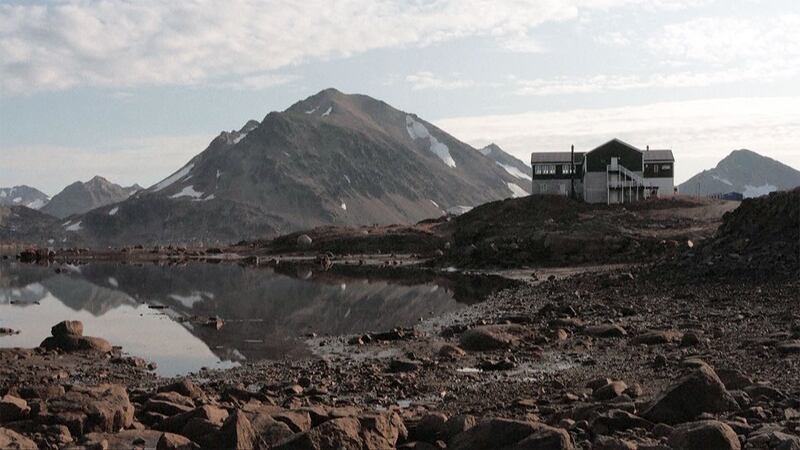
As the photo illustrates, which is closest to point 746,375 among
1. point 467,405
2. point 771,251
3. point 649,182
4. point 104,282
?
point 467,405

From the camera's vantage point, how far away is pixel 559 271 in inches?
2414

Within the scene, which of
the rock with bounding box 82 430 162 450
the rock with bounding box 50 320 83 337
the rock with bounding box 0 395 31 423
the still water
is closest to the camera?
the rock with bounding box 82 430 162 450

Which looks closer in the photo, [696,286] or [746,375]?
[746,375]

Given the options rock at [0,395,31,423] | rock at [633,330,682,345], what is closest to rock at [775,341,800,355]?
rock at [633,330,682,345]

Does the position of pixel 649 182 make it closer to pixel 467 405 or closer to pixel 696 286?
pixel 696 286

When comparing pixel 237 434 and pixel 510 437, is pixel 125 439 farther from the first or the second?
pixel 510 437

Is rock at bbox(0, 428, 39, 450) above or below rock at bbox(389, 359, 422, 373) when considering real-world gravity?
above

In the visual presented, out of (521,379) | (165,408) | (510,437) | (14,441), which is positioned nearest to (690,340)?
(521,379)

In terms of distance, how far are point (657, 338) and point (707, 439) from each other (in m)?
12.4

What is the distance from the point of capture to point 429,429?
13508 mm

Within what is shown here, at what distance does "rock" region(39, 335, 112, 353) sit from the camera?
27.7m

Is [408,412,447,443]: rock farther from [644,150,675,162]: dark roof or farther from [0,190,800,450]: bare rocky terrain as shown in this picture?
[644,150,675,162]: dark roof

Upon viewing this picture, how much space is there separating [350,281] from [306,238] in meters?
57.4

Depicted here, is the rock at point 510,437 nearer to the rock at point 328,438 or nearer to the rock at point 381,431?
the rock at point 381,431
